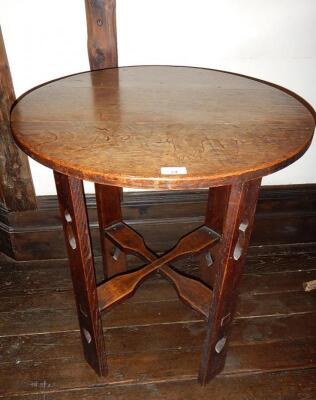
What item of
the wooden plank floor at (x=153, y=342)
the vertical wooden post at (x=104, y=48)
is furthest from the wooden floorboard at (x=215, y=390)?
the vertical wooden post at (x=104, y=48)

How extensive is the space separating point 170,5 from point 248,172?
868mm

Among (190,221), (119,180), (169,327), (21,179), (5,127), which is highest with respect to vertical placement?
(119,180)

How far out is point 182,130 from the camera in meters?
0.92

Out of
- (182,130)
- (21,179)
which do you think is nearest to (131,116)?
(182,130)

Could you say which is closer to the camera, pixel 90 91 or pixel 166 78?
pixel 90 91

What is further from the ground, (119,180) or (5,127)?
(119,180)

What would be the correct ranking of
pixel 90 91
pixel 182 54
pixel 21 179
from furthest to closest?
pixel 21 179 → pixel 182 54 → pixel 90 91

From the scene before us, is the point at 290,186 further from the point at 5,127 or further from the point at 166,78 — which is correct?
the point at 5,127

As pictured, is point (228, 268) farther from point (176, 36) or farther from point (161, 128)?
point (176, 36)

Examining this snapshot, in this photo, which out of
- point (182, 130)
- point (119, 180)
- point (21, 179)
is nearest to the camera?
point (119, 180)

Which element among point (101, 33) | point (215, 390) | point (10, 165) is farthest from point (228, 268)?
point (10, 165)

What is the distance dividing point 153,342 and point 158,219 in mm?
578

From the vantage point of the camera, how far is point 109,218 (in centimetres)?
149

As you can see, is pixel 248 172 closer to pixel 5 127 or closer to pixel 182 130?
pixel 182 130
